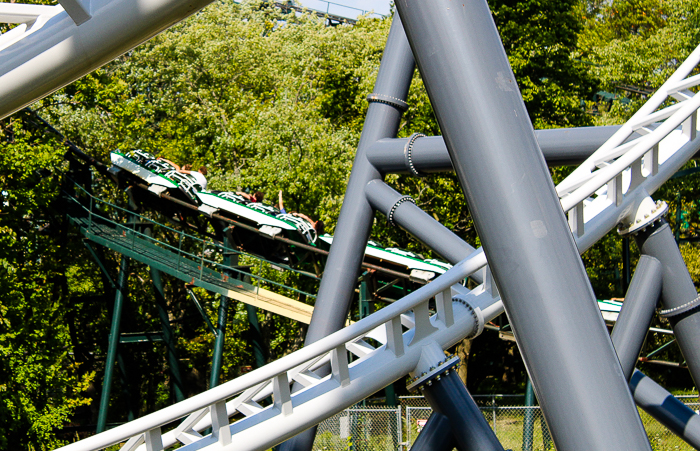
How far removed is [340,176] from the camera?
61.8 ft

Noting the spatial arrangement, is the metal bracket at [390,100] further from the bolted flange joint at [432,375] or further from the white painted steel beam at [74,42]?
the white painted steel beam at [74,42]

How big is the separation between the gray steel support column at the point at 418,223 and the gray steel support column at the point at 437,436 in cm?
143

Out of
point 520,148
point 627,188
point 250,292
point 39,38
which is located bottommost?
point 520,148

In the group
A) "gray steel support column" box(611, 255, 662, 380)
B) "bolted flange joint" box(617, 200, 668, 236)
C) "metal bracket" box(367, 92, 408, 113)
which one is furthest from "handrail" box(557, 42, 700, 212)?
"metal bracket" box(367, 92, 408, 113)

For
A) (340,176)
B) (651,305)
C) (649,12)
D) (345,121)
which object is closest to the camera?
(651,305)

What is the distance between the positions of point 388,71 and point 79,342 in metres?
19.3

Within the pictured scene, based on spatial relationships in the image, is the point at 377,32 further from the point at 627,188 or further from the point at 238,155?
the point at 627,188

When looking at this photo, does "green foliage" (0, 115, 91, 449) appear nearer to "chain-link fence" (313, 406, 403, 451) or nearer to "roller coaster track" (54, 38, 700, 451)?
"chain-link fence" (313, 406, 403, 451)

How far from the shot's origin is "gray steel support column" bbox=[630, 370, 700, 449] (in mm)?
3867

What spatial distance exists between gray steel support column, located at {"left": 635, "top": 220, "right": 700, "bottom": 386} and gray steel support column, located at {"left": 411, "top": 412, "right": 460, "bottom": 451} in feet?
5.02

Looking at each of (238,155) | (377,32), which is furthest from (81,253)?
(377,32)

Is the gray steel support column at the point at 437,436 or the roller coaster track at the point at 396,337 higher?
the roller coaster track at the point at 396,337

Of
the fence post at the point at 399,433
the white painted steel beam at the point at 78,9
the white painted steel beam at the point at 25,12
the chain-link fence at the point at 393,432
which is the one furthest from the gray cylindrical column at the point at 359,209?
the fence post at the point at 399,433

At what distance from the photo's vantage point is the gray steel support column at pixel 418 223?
4.68m
